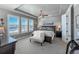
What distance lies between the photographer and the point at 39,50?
86.7 inches

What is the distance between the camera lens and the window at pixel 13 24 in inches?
84.2

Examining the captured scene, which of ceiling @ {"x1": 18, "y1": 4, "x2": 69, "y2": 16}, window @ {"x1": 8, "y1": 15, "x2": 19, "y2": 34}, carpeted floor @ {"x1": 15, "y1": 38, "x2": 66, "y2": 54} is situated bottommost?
carpeted floor @ {"x1": 15, "y1": 38, "x2": 66, "y2": 54}

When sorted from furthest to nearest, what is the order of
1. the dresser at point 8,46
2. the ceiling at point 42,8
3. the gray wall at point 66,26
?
the gray wall at point 66,26 < the ceiling at point 42,8 < the dresser at point 8,46

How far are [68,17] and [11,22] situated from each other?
53.0 inches

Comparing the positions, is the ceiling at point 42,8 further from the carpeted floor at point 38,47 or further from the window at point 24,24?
the carpeted floor at point 38,47

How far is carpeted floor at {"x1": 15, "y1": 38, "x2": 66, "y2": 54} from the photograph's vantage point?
2.15 metres

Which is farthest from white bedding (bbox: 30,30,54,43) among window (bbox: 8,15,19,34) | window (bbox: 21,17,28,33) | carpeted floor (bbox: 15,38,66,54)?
window (bbox: 8,15,19,34)

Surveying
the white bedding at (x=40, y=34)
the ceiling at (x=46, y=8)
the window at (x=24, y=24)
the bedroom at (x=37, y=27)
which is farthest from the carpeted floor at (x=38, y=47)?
the ceiling at (x=46, y=8)

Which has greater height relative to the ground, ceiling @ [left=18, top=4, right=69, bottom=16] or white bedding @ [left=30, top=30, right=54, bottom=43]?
ceiling @ [left=18, top=4, right=69, bottom=16]

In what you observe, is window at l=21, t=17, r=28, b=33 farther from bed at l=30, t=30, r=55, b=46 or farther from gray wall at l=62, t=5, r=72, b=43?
gray wall at l=62, t=5, r=72, b=43

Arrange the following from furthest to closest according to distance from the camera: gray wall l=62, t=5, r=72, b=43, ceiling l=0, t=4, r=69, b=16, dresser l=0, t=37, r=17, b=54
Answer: gray wall l=62, t=5, r=72, b=43 < ceiling l=0, t=4, r=69, b=16 < dresser l=0, t=37, r=17, b=54

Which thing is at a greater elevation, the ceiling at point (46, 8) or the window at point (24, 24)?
the ceiling at point (46, 8)

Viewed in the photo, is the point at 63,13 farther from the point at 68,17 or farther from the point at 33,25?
the point at 33,25

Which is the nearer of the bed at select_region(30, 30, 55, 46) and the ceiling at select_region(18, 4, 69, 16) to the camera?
the ceiling at select_region(18, 4, 69, 16)
